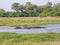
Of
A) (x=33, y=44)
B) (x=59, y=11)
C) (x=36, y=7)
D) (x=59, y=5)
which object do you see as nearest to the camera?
(x=33, y=44)

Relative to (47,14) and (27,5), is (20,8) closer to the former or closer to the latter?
(27,5)

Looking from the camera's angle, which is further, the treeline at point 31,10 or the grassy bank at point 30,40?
the treeline at point 31,10

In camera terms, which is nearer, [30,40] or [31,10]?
[30,40]

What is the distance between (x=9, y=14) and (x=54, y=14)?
11361mm

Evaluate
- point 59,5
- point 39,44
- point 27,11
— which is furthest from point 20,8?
point 39,44

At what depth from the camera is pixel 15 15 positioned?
5275cm

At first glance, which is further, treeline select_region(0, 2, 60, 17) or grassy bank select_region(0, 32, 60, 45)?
treeline select_region(0, 2, 60, 17)

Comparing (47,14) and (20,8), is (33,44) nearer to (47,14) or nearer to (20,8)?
(47,14)

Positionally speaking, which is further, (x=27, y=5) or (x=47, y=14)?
(x=27, y=5)

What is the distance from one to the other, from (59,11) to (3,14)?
1390cm

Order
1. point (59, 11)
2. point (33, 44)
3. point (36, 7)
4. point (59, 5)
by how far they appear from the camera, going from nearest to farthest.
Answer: point (33, 44), point (59, 11), point (59, 5), point (36, 7)

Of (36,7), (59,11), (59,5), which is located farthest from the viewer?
(36,7)

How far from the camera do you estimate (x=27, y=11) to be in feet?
191

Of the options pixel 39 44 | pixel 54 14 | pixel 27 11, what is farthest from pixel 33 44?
pixel 27 11
